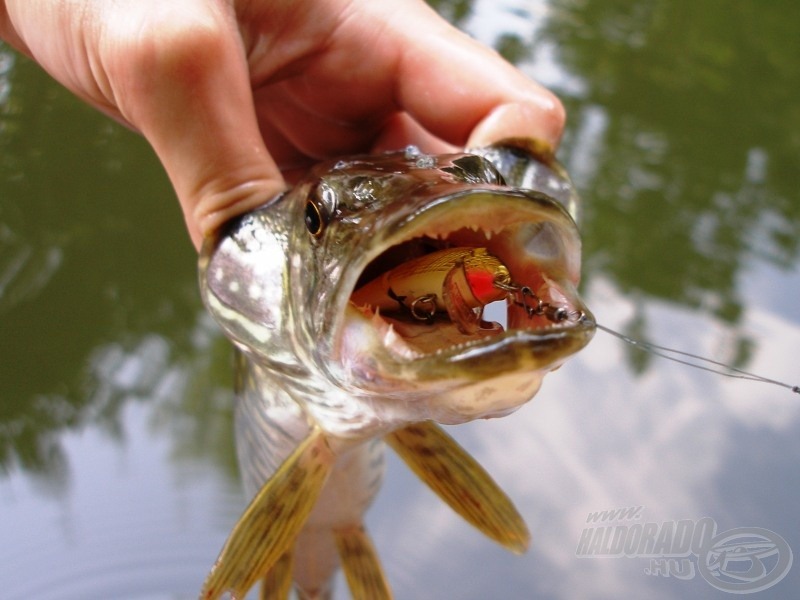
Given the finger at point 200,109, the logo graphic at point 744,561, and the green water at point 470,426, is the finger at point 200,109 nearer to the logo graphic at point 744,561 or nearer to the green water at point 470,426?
the green water at point 470,426

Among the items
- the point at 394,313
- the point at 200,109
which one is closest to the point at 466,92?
the point at 200,109

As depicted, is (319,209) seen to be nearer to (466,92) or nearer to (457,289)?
(457,289)

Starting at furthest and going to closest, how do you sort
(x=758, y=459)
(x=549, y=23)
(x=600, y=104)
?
(x=549, y=23)
(x=600, y=104)
(x=758, y=459)

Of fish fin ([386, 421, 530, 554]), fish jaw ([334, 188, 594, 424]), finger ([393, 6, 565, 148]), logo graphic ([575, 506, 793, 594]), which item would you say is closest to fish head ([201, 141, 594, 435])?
fish jaw ([334, 188, 594, 424])

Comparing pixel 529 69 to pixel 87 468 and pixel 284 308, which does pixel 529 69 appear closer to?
pixel 87 468

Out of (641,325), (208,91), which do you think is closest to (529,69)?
(641,325)

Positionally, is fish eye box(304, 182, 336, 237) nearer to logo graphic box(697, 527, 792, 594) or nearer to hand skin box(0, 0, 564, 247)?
hand skin box(0, 0, 564, 247)
